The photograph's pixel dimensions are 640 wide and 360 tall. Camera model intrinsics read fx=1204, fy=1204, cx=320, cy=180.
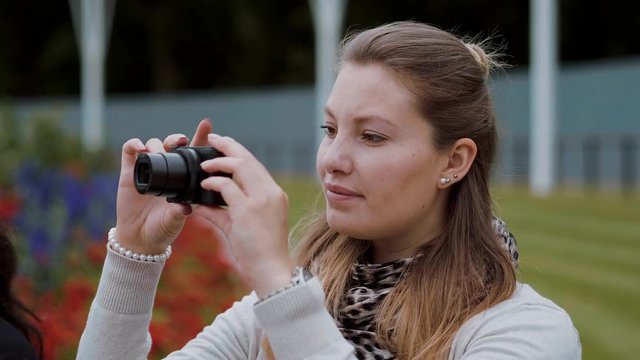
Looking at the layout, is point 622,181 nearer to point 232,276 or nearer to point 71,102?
point 232,276

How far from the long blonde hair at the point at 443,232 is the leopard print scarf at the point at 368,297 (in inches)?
0.7

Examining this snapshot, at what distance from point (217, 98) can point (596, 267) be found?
70.4 feet

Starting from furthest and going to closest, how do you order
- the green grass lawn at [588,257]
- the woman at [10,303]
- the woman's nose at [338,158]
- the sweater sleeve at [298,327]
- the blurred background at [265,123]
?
1. the green grass lawn at [588,257]
2. the blurred background at [265,123]
3. the woman at [10,303]
4. the woman's nose at [338,158]
5. the sweater sleeve at [298,327]

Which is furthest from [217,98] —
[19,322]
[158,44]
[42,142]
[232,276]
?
[19,322]

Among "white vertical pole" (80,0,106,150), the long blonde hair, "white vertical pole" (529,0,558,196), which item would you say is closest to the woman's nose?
the long blonde hair

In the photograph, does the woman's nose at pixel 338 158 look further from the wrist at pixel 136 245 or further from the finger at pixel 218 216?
the wrist at pixel 136 245

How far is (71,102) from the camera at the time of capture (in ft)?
114

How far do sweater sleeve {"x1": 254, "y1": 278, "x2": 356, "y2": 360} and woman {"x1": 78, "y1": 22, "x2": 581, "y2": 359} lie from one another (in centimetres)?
13

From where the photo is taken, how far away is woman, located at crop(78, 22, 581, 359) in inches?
79.0

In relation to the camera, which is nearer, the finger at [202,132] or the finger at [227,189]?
the finger at [227,189]

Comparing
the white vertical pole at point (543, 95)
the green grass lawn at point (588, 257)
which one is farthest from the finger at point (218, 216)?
the white vertical pole at point (543, 95)

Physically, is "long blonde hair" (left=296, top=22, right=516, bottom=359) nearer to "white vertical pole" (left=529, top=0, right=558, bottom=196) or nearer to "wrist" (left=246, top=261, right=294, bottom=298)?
"wrist" (left=246, top=261, right=294, bottom=298)

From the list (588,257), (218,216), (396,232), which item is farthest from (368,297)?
(588,257)

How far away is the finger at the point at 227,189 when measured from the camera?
5.79 feet
